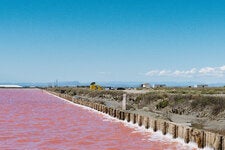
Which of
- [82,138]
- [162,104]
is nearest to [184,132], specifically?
[82,138]

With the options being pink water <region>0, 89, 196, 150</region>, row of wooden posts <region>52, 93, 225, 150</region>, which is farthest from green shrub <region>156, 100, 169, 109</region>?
pink water <region>0, 89, 196, 150</region>

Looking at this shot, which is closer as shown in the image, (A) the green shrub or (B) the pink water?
(B) the pink water

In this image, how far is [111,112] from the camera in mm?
38469

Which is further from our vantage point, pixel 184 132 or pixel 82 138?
pixel 82 138

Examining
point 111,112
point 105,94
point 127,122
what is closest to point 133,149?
point 127,122

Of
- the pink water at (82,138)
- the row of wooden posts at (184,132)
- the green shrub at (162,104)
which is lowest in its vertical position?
the pink water at (82,138)

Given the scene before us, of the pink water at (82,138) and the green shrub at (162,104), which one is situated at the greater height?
the green shrub at (162,104)

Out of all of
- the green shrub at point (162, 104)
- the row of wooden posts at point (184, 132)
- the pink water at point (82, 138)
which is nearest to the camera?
the row of wooden posts at point (184, 132)

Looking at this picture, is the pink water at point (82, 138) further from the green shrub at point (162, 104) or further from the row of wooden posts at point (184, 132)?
the green shrub at point (162, 104)

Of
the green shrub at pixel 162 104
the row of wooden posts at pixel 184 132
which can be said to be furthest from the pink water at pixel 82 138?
the green shrub at pixel 162 104

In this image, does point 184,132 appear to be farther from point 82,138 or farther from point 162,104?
point 162,104

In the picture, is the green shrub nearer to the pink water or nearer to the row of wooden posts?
the row of wooden posts

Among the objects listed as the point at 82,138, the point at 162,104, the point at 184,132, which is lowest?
Result: the point at 82,138

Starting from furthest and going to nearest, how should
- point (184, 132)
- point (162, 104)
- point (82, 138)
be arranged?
point (162, 104), point (82, 138), point (184, 132)
